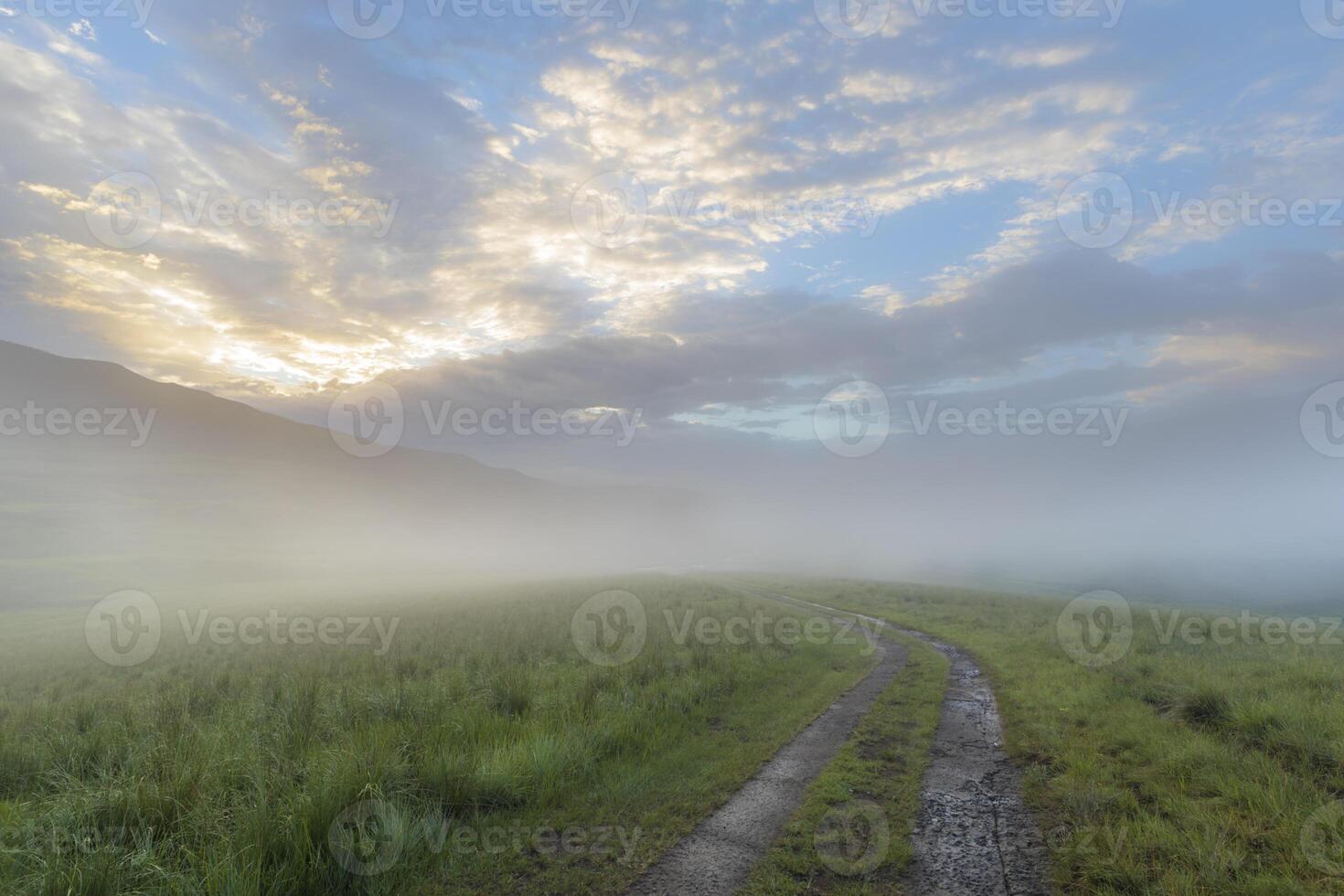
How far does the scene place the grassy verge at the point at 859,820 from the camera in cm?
589

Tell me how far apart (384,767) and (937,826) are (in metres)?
7.20

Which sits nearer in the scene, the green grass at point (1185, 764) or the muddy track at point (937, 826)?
the green grass at point (1185, 764)

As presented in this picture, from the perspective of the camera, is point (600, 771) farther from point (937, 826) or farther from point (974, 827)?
point (974, 827)

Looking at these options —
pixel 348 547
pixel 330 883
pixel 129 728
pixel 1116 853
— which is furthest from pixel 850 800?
pixel 348 547

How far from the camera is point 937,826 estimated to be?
7055 mm

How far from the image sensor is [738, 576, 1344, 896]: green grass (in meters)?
5.57

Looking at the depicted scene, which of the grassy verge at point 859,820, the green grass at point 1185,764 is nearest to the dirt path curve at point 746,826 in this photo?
the grassy verge at point 859,820

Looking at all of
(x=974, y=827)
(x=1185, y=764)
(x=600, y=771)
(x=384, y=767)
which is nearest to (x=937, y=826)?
(x=974, y=827)

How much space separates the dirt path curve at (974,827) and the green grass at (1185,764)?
280 millimetres

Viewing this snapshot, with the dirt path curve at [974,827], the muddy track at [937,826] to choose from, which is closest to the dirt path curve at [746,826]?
the muddy track at [937,826]

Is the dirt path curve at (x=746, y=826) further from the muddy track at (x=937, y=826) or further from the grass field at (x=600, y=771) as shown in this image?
the grass field at (x=600, y=771)

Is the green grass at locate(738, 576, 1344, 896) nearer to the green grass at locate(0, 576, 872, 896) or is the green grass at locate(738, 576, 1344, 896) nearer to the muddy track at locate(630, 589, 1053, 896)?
→ the muddy track at locate(630, 589, 1053, 896)

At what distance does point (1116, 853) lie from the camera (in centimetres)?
594

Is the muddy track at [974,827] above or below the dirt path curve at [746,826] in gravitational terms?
Answer: above
